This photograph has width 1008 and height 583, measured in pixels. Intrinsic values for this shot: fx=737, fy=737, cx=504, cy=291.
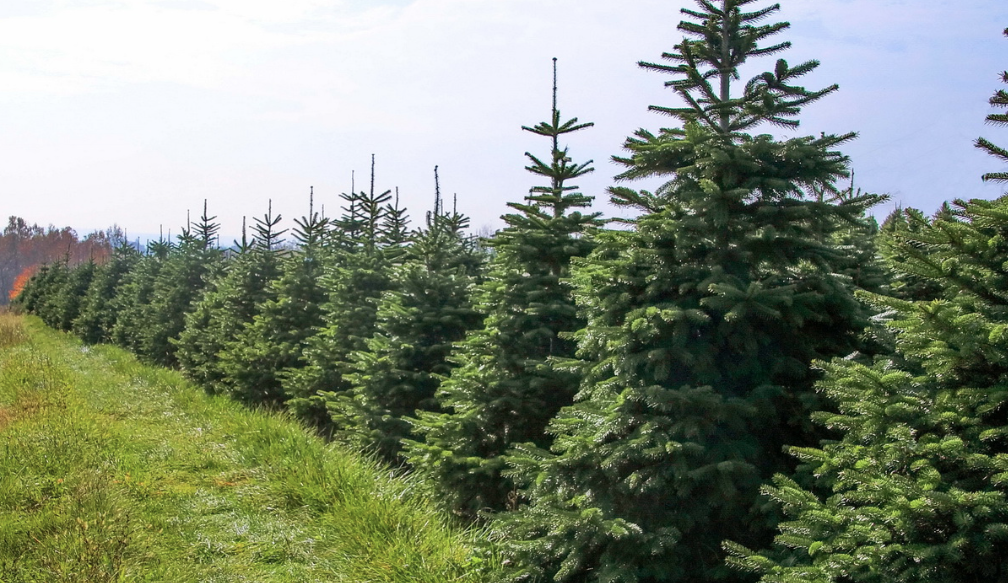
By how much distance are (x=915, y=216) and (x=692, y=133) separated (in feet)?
5.34

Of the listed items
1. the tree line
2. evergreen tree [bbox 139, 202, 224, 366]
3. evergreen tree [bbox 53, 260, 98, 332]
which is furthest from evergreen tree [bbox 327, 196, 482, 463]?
the tree line

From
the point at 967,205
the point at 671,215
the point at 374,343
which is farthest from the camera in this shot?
the point at 374,343

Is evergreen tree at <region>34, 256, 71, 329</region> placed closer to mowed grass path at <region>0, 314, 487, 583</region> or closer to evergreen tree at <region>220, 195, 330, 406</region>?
evergreen tree at <region>220, 195, 330, 406</region>

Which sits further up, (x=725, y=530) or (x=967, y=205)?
(x=967, y=205)

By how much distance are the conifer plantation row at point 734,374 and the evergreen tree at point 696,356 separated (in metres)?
0.02

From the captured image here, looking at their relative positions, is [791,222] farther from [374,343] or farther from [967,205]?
[374,343]

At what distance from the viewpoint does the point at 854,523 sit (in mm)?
3516

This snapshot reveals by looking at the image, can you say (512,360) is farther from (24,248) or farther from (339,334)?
(24,248)

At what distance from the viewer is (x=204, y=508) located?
704cm

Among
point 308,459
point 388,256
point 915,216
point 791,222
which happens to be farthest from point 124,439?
point 915,216

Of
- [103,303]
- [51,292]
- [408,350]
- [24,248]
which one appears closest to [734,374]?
[408,350]

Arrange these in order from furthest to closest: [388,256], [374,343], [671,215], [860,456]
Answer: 1. [388,256]
2. [374,343]
3. [671,215]
4. [860,456]

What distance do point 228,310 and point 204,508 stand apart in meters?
9.62

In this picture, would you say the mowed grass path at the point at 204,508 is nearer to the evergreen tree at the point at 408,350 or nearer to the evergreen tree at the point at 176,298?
the evergreen tree at the point at 408,350
